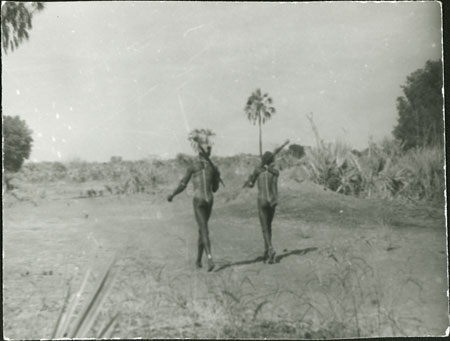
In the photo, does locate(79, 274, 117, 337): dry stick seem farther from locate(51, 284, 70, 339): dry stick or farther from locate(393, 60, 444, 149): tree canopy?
locate(393, 60, 444, 149): tree canopy

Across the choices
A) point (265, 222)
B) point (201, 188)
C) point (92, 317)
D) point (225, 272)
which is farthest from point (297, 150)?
point (92, 317)

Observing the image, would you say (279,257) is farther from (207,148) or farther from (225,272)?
(207,148)

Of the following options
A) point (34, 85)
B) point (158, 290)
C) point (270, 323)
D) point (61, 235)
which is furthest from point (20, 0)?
point (270, 323)

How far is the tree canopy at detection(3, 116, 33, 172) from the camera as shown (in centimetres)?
740

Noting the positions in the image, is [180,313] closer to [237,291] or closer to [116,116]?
[237,291]

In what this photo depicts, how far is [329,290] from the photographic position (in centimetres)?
700

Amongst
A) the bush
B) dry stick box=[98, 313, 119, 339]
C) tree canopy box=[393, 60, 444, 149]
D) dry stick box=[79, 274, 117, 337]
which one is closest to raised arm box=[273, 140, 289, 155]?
the bush

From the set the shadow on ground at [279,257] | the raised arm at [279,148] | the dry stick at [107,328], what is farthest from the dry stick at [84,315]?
the raised arm at [279,148]

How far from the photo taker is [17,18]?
7.59 metres

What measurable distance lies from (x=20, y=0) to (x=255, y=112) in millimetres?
3357

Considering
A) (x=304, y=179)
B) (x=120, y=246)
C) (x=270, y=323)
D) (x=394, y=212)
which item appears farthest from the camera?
(x=304, y=179)

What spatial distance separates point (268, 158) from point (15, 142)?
3297mm

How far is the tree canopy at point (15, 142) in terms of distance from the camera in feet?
24.3

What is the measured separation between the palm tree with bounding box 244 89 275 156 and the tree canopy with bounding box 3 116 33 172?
2.85m
